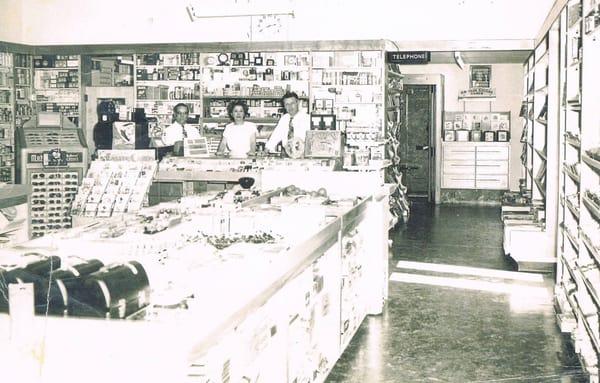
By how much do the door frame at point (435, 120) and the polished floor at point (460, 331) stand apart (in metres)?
6.45

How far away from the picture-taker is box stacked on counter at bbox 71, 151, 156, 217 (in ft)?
27.0

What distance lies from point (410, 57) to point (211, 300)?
9.07m

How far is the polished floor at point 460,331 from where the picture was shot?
5.07 m

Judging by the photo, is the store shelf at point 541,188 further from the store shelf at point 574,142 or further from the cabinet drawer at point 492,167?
the cabinet drawer at point 492,167

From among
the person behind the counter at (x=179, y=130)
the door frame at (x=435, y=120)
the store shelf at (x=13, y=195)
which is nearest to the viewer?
the store shelf at (x=13, y=195)

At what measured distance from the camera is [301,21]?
11.9 m

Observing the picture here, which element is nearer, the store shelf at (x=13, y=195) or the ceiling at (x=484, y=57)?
the store shelf at (x=13, y=195)

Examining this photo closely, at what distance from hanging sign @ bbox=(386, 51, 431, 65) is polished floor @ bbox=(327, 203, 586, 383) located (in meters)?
3.18

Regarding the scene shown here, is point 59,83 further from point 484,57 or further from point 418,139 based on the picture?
point 484,57

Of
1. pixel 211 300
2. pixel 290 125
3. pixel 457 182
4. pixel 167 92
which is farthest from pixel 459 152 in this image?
pixel 211 300

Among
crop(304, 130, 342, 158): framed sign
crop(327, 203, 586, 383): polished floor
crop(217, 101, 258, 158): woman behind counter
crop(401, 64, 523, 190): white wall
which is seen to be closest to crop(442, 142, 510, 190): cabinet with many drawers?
crop(401, 64, 523, 190): white wall

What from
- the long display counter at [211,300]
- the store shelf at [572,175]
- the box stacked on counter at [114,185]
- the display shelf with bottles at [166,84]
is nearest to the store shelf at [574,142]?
the store shelf at [572,175]

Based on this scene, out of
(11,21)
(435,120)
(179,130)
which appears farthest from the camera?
(435,120)

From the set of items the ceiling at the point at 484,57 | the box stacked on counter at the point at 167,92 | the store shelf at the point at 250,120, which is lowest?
the store shelf at the point at 250,120
